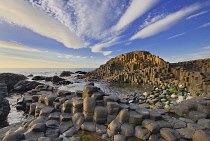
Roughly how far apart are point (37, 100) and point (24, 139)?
3792 millimetres

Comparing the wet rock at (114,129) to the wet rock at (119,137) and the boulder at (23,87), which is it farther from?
the boulder at (23,87)

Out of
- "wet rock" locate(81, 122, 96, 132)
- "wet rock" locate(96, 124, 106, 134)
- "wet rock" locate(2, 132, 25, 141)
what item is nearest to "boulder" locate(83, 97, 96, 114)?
"wet rock" locate(81, 122, 96, 132)

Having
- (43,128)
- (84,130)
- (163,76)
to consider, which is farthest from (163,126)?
(163,76)

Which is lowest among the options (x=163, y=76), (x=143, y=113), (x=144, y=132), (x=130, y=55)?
(x=144, y=132)

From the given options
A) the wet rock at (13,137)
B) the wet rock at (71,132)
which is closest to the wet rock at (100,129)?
the wet rock at (71,132)

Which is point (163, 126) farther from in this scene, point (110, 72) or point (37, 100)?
point (110, 72)

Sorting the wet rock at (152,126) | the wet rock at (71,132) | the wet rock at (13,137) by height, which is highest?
the wet rock at (152,126)

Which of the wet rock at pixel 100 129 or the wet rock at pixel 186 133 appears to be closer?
the wet rock at pixel 186 133

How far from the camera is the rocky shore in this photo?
363 centimetres

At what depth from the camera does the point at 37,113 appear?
5656 mm

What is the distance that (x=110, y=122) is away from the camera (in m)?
4.47

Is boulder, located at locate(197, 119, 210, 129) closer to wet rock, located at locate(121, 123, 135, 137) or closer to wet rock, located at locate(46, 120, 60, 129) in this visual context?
wet rock, located at locate(121, 123, 135, 137)

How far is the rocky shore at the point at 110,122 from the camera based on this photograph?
11.9 ft

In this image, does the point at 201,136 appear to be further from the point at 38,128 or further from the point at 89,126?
the point at 38,128
